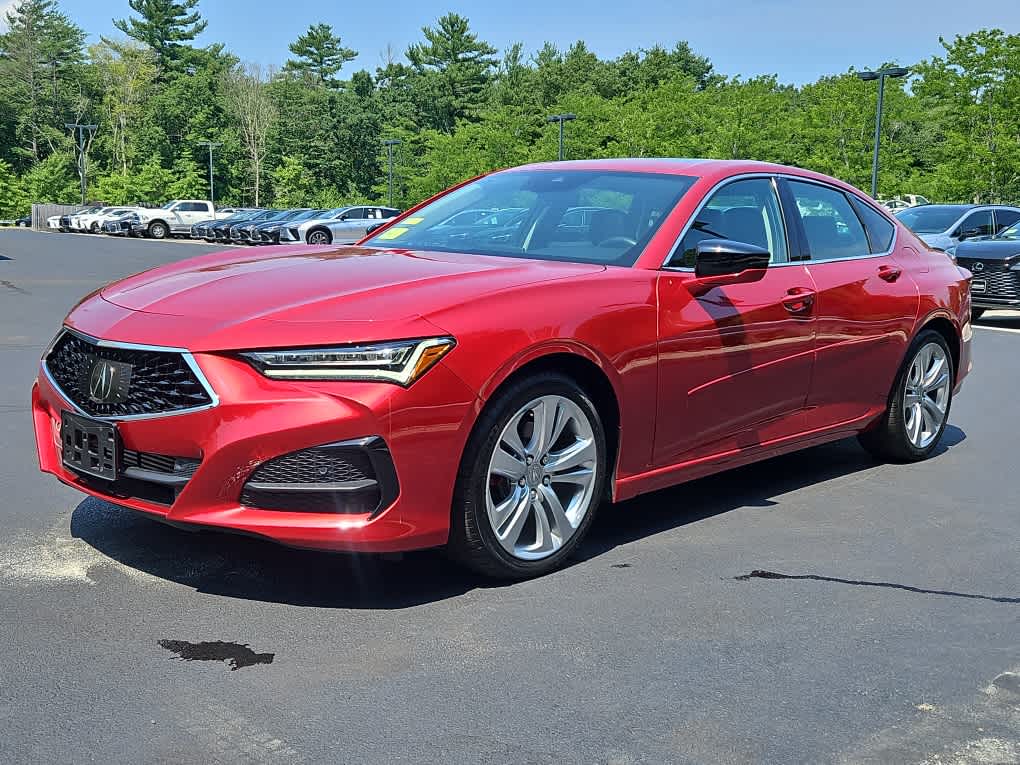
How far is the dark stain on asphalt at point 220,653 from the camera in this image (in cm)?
362

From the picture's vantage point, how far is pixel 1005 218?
1986cm

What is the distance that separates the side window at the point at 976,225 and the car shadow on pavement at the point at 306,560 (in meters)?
15.3

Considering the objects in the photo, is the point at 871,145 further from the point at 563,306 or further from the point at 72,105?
the point at 72,105

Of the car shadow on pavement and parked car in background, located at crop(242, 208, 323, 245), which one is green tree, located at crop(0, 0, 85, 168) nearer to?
parked car in background, located at crop(242, 208, 323, 245)

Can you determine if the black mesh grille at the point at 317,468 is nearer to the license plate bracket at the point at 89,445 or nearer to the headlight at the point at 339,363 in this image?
the headlight at the point at 339,363

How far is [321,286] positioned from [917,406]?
3792 millimetres

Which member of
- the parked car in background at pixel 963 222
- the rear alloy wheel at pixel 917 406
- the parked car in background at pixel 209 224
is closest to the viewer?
the rear alloy wheel at pixel 917 406

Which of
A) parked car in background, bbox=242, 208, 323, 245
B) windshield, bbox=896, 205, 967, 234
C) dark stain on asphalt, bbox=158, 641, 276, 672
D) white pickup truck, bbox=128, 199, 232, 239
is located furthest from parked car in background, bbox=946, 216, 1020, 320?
white pickup truck, bbox=128, 199, 232, 239

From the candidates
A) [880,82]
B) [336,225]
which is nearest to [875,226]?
[880,82]

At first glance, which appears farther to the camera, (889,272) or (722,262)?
(889,272)

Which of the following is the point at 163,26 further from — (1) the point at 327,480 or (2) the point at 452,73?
(1) the point at 327,480

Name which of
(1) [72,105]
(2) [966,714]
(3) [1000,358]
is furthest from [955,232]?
(1) [72,105]

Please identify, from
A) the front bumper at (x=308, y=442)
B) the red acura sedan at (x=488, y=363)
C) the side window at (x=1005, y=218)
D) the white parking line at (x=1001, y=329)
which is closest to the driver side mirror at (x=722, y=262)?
the red acura sedan at (x=488, y=363)

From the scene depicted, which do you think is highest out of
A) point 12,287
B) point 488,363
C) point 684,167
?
point 684,167
